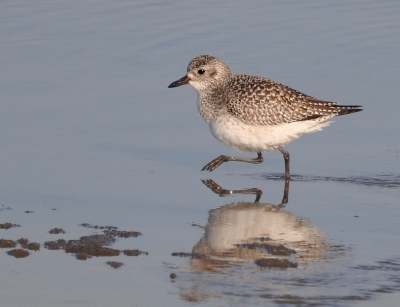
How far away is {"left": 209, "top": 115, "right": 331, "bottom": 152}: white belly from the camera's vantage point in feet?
38.3

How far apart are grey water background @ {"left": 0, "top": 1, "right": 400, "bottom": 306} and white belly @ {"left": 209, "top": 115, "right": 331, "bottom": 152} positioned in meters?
0.35

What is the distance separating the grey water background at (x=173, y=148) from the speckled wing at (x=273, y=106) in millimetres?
600

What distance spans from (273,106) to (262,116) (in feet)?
0.59

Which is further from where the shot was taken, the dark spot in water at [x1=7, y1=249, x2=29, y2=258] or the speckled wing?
the speckled wing

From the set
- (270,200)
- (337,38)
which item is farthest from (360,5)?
(270,200)

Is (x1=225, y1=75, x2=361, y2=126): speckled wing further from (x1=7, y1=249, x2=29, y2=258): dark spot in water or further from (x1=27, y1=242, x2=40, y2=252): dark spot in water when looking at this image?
(x1=7, y1=249, x2=29, y2=258): dark spot in water

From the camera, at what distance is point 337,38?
1642cm

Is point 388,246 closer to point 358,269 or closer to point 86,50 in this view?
point 358,269

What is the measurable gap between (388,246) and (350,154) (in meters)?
3.25

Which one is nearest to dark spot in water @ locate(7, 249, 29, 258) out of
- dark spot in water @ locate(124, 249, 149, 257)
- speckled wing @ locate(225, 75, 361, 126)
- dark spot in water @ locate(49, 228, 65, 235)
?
dark spot in water @ locate(49, 228, 65, 235)

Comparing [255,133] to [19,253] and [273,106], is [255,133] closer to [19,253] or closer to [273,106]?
[273,106]

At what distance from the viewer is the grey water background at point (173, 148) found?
26.1 feet

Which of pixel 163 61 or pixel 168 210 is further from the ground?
pixel 163 61

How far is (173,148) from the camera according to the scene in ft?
40.4
